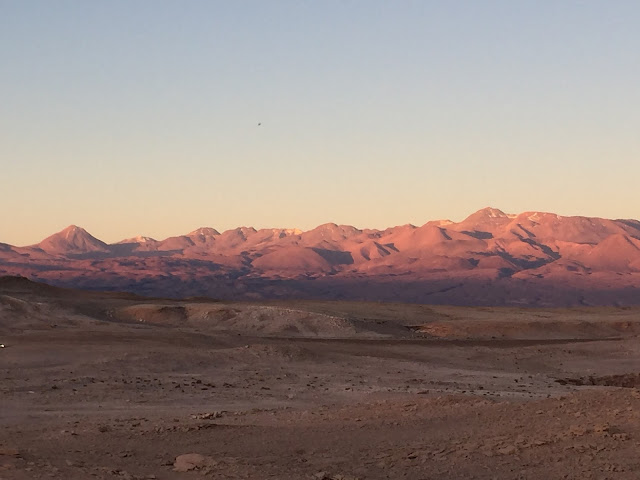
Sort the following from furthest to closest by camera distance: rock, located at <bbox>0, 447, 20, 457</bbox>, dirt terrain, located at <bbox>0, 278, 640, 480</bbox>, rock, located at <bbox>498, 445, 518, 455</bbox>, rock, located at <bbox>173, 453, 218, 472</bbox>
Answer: rock, located at <bbox>498, 445, 518, 455</bbox>, dirt terrain, located at <bbox>0, 278, 640, 480</bbox>, rock, located at <bbox>173, 453, 218, 472</bbox>, rock, located at <bbox>0, 447, 20, 457</bbox>

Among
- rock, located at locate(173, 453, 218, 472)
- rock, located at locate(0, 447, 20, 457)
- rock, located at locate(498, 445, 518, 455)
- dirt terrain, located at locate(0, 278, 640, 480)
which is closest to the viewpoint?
rock, located at locate(0, 447, 20, 457)

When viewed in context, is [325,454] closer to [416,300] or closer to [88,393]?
[88,393]

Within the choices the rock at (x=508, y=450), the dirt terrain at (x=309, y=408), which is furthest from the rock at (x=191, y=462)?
the rock at (x=508, y=450)

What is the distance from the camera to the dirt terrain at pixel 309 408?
1435 cm

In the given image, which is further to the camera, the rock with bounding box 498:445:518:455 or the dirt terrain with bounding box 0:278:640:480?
the rock with bounding box 498:445:518:455

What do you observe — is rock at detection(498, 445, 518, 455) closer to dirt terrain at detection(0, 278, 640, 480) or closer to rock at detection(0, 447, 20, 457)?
dirt terrain at detection(0, 278, 640, 480)

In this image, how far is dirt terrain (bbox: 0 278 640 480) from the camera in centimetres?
1435

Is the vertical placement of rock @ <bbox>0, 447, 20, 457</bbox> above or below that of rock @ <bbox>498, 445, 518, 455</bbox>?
above

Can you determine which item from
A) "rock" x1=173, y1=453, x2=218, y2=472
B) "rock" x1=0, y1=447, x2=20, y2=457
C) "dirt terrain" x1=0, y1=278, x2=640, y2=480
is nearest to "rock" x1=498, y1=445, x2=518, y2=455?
"dirt terrain" x1=0, y1=278, x2=640, y2=480

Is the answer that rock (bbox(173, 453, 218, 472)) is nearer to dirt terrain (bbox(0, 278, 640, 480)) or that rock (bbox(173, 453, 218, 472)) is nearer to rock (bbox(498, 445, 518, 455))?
dirt terrain (bbox(0, 278, 640, 480))

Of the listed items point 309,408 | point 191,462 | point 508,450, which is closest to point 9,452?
point 191,462

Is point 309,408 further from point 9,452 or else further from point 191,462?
point 9,452

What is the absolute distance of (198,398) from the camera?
82.9 feet

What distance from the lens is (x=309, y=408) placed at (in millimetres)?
22594
